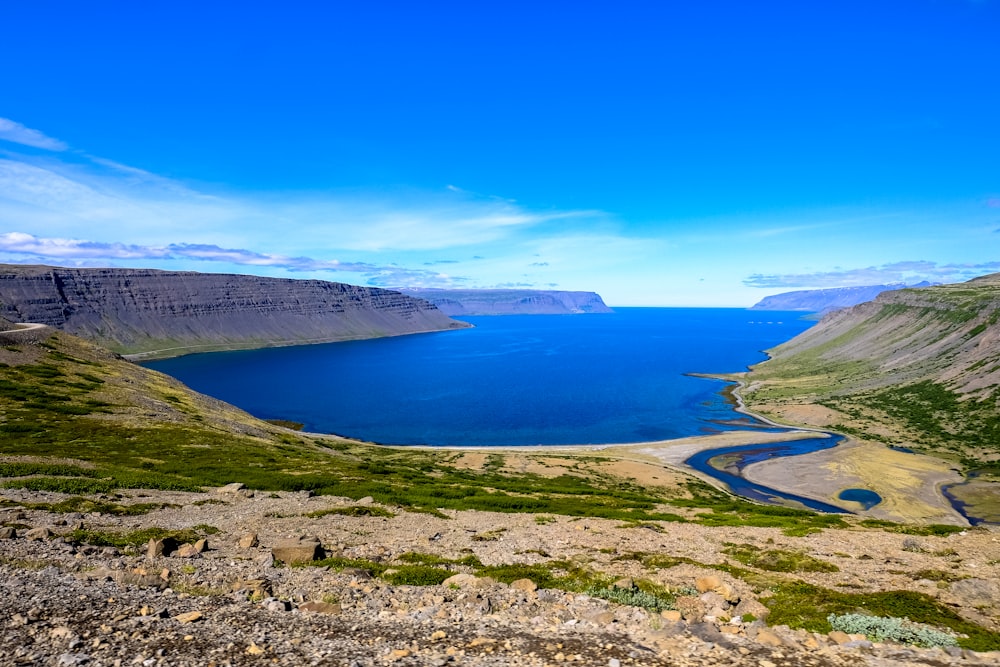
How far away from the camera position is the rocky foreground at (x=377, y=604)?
14.4 metres

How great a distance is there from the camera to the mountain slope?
113562 mm

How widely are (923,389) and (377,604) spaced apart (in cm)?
17317

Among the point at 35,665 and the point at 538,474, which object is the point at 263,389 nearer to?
the point at 538,474

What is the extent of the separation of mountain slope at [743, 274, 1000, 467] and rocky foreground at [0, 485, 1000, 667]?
356ft

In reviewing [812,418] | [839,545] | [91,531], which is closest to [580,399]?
[812,418]

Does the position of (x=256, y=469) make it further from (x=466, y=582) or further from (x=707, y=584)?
(x=707, y=584)

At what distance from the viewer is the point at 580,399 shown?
175 metres

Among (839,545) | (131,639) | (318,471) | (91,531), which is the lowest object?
(318,471)

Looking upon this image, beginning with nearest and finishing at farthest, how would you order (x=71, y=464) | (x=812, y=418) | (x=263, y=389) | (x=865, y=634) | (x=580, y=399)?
(x=865, y=634)
(x=71, y=464)
(x=812, y=418)
(x=580, y=399)
(x=263, y=389)

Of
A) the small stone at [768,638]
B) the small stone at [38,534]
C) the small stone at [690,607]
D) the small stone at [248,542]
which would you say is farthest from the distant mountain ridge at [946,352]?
the small stone at [38,534]

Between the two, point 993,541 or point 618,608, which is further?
point 993,541

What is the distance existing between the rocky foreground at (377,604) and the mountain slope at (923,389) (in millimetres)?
108611

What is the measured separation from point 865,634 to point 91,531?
106ft

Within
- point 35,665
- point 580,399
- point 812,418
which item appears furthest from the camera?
point 580,399
